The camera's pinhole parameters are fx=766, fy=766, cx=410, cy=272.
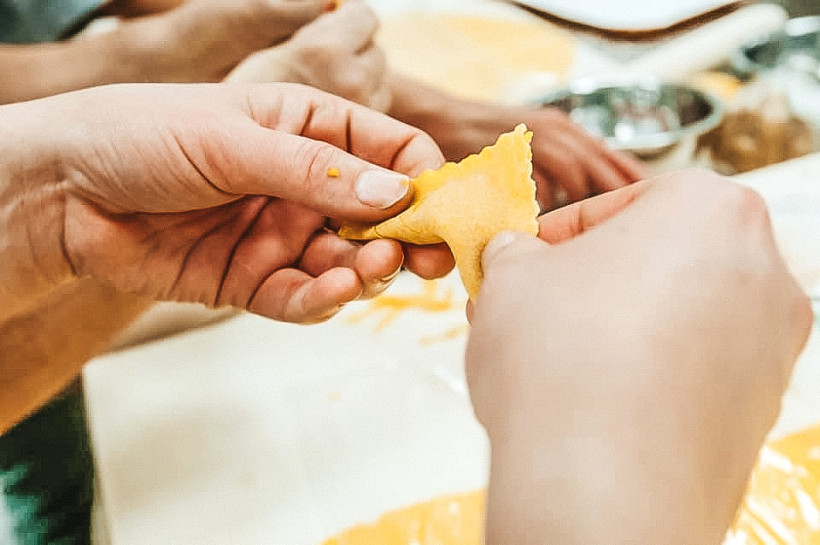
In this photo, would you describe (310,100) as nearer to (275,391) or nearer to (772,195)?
(275,391)

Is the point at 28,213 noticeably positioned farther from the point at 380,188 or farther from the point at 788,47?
the point at 788,47

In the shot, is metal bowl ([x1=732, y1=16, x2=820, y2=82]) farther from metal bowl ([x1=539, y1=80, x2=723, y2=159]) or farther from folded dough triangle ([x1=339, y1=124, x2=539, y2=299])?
folded dough triangle ([x1=339, y1=124, x2=539, y2=299])

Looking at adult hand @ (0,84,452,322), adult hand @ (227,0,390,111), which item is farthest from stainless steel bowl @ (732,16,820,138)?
adult hand @ (0,84,452,322)

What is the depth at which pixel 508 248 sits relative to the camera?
1.62 feet

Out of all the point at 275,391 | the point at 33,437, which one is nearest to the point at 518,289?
the point at 275,391

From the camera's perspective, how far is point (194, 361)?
92cm

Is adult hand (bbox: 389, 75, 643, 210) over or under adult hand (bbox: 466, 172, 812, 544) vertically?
under

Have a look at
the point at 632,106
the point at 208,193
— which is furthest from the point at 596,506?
the point at 632,106

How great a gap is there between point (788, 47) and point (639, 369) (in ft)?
4.39

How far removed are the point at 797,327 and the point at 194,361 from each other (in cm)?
68

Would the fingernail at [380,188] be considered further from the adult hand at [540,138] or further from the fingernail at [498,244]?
the adult hand at [540,138]

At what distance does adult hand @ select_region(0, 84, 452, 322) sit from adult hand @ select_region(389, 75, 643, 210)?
1.49 feet

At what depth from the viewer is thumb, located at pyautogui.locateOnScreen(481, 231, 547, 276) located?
47 cm

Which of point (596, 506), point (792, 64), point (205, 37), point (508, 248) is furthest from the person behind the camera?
point (792, 64)
